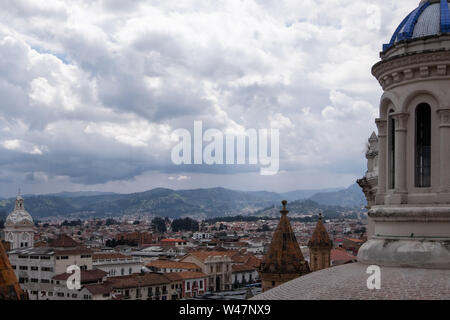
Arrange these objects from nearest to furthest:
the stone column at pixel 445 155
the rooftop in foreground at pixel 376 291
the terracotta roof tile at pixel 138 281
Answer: the rooftop in foreground at pixel 376 291 → the stone column at pixel 445 155 → the terracotta roof tile at pixel 138 281

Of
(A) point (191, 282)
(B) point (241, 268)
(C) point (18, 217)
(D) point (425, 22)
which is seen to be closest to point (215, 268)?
(B) point (241, 268)

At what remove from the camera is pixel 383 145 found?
1093cm

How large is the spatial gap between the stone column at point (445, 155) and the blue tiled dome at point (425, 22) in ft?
4.90

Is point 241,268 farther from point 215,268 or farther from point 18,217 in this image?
point 18,217

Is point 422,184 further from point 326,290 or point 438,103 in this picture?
point 326,290

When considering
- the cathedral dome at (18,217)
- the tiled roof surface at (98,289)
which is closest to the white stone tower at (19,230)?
the cathedral dome at (18,217)

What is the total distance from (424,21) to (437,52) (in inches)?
38.4

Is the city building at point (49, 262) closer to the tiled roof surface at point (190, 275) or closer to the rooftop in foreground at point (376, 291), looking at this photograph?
the tiled roof surface at point (190, 275)

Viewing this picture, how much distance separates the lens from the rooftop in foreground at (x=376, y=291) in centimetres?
846

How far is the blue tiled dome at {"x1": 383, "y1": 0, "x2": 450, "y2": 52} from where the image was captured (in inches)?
406

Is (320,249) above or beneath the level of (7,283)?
beneath

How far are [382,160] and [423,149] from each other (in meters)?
0.83

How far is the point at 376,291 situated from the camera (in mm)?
8672
